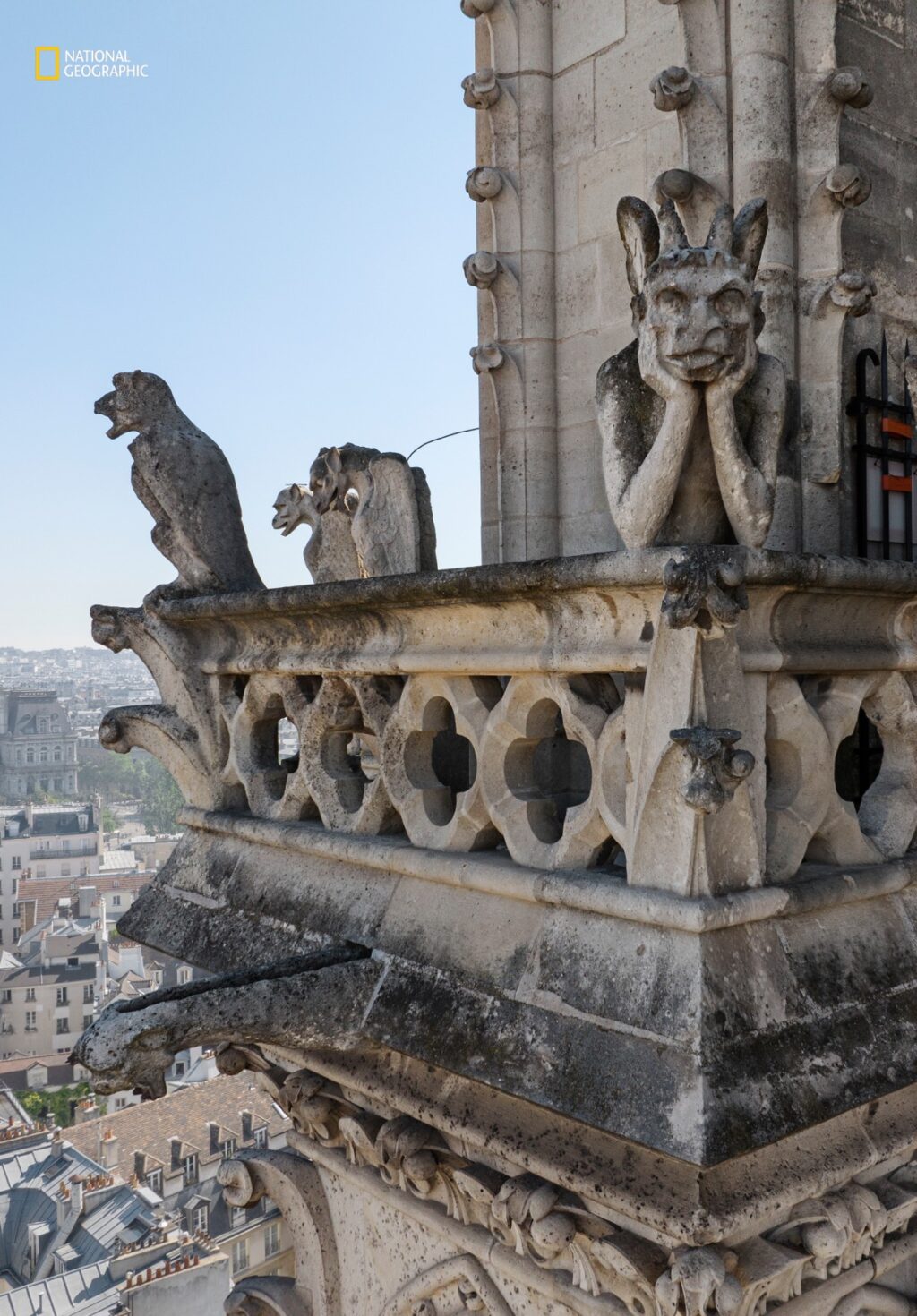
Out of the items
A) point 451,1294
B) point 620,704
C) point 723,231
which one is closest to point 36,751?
point 451,1294

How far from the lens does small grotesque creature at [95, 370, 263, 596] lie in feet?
10.2

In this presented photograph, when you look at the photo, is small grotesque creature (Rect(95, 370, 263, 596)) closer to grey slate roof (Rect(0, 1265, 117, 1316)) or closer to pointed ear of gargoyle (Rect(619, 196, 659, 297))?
pointed ear of gargoyle (Rect(619, 196, 659, 297))

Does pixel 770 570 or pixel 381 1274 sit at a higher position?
pixel 770 570

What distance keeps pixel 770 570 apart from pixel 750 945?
0.59 m

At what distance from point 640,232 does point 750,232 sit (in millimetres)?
187

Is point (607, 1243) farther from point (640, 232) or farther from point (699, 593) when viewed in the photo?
point (640, 232)

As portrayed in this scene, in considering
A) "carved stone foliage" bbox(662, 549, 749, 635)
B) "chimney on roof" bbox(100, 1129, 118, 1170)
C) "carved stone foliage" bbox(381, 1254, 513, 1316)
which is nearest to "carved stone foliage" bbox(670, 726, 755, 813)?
"carved stone foliage" bbox(662, 549, 749, 635)

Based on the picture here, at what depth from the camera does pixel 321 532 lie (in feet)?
11.1

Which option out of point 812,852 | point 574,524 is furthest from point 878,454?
point 812,852

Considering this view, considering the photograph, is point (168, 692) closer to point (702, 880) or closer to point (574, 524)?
point (574, 524)

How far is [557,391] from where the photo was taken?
12.1ft

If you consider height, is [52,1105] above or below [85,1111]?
below

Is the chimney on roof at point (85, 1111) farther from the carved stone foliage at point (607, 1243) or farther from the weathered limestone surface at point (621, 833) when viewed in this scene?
the carved stone foliage at point (607, 1243)

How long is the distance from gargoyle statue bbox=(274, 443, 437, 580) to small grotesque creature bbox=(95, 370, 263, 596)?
0.28m
